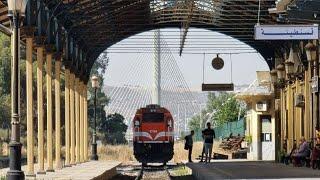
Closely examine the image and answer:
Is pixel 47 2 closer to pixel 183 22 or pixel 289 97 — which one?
pixel 289 97

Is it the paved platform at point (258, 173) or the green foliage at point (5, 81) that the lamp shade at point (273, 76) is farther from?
the green foliage at point (5, 81)

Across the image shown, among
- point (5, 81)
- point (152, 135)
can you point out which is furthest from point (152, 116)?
point (5, 81)

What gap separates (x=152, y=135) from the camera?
45.6 metres

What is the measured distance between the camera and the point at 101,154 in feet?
192

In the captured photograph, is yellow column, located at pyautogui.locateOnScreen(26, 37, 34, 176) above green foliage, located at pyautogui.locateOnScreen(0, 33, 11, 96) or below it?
below

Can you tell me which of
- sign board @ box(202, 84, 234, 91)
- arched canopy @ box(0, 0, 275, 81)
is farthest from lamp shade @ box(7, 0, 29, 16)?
sign board @ box(202, 84, 234, 91)

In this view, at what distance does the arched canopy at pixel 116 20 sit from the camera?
3148 cm

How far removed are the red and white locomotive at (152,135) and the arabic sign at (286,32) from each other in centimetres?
2204

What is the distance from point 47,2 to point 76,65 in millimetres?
12100

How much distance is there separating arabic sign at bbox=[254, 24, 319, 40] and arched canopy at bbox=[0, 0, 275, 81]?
7.00m

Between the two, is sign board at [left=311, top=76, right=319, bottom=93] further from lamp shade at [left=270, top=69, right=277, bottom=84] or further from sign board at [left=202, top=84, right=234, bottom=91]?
sign board at [left=202, top=84, right=234, bottom=91]

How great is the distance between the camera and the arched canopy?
31.5 m

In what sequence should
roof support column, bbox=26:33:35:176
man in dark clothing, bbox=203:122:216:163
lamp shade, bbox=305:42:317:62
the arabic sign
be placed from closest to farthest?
the arabic sign
roof support column, bbox=26:33:35:176
lamp shade, bbox=305:42:317:62
man in dark clothing, bbox=203:122:216:163

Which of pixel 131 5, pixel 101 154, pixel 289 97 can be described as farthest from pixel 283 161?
pixel 101 154
